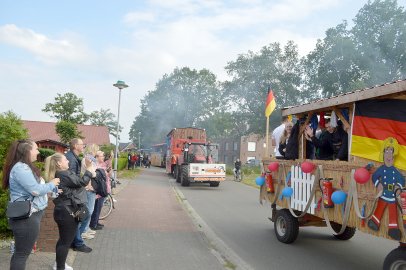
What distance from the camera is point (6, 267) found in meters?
5.39

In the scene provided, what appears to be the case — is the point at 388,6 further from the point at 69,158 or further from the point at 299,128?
the point at 69,158

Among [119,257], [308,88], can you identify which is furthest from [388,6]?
[119,257]

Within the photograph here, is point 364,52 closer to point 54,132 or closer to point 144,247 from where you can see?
point 54,132

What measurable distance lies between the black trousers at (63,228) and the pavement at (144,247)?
1.42 ft

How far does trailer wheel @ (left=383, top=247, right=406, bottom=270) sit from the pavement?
2.24 m

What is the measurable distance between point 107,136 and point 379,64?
3587 cm

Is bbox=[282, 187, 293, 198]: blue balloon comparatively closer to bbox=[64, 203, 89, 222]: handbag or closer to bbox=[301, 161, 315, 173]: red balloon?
bbox=[301, 161, 315, 173]: red balloon

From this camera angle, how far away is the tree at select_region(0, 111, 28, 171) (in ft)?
22.3

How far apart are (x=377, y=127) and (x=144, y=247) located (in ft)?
13.9

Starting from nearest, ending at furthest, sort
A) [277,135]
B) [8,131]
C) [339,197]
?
1. [339,197]
2. [8,131]
3. [277,135]

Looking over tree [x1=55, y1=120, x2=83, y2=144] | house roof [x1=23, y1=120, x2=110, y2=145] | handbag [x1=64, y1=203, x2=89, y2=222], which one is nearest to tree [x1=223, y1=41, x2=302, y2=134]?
house roof [x1=23, y1=120, x2=110, y2=145]

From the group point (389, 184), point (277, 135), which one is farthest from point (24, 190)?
point (277, 135)

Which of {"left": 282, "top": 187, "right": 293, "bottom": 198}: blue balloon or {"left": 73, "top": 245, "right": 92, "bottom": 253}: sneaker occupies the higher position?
{"left": 282, "top": 187, "right": 293, "bottom": 198}: blue balloon

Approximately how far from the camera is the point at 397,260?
16.9ft
